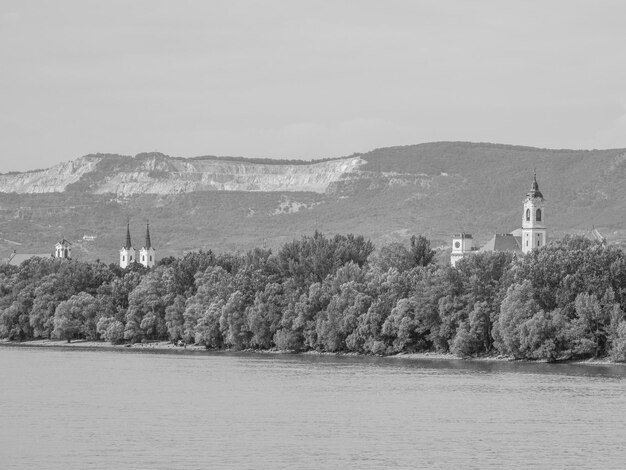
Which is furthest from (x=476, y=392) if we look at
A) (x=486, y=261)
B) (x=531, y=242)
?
(x=531, y=242)

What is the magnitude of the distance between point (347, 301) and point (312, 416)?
50.3 meters

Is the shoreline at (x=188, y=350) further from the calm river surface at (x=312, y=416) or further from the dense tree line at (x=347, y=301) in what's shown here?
the calm river surface at (x=312, y=416)

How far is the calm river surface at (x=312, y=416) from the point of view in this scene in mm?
55344

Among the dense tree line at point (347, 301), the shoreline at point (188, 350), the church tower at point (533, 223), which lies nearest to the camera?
the dense tree line at point (347, 301)

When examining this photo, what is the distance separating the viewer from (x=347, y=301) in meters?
118

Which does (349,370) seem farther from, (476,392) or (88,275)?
(88,275)

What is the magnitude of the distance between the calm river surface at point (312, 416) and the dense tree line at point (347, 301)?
14.7 ft

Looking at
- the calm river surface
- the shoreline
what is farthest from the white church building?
the calm river surface

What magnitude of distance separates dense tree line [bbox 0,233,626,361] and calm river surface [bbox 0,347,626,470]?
4.47 metres

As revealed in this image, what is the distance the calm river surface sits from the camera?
55.3m

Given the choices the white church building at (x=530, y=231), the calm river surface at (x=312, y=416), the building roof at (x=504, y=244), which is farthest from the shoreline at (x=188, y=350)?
the building roof at (x=504, y=244)

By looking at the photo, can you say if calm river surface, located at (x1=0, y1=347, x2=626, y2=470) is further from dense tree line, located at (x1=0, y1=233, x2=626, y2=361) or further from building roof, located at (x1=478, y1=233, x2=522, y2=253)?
building roof, located at (x1=478, y1=233, x2=522, y2=253)

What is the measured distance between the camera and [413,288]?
11788 cm

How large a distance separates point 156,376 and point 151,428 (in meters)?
28.9
